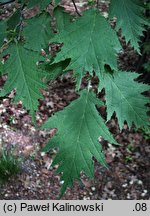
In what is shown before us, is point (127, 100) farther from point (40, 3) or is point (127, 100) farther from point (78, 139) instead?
point (40, 3)

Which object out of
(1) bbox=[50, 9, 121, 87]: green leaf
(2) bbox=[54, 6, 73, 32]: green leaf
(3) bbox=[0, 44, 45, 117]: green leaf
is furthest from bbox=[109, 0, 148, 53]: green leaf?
(3) bbox=[0, 44, 45, 117]: green leaf

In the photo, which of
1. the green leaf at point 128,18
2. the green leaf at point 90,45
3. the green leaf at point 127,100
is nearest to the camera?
the green leaf at point 90,45

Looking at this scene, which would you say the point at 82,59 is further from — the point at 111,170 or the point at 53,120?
the point at 111,170

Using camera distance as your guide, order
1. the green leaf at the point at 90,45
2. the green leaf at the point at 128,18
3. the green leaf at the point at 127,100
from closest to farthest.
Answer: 1. the green leaf at the point at 90,45
2. the green leaf at the point at 128,18
3. the green leaf at the point at 127,100

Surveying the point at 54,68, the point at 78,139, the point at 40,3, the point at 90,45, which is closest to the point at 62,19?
the point at 40,3

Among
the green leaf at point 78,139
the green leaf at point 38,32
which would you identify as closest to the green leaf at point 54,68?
the green leaf at point 38,32

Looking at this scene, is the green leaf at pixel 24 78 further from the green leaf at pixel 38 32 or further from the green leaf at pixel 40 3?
the green leaf at pixel 40 3

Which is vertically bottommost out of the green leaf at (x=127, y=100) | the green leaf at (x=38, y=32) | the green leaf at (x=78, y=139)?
the green leaf at (x=78, y=139)
